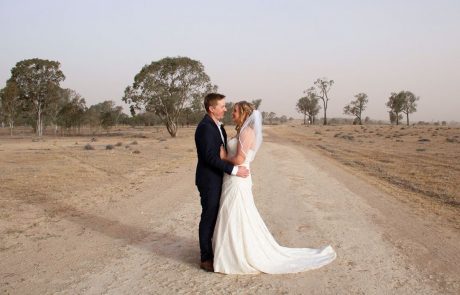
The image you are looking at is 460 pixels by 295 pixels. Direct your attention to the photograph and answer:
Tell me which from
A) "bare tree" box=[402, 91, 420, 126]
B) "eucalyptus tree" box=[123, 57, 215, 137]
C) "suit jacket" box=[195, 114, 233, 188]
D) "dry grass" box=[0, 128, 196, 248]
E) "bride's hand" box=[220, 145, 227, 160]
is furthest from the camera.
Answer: "bare tree" box=[402, 91, 420, 126]

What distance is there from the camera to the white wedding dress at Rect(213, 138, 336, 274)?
525cm

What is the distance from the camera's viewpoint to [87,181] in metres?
13.3

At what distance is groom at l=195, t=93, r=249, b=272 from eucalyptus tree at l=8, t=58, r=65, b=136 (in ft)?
185

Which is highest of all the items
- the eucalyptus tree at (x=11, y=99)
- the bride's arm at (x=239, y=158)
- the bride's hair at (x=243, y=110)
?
the eucalyptus tree at (x=11, y=99)

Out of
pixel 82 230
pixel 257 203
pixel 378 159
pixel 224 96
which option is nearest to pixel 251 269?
pixel 224 96

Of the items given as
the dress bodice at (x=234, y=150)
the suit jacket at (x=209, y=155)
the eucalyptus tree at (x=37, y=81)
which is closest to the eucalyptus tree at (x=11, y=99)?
the eucalyptus tree at (x=37, y=81)

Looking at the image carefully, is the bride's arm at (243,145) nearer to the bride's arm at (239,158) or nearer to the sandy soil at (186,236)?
the bride's arm at (239,158)

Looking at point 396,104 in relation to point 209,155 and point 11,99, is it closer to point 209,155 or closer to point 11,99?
point 11,99

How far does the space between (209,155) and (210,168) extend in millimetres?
261

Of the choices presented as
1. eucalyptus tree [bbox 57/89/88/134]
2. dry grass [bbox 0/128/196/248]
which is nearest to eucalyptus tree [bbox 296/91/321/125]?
eucalyptus tree [bbox 57/89/88/134]

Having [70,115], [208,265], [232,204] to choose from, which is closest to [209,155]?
[232,204]

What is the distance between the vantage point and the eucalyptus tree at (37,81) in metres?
56.4

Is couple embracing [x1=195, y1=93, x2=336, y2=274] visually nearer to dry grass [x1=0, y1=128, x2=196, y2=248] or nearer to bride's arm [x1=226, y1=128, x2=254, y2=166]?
bride's arm [x1=226, y1=128, x2=254, y2=166]

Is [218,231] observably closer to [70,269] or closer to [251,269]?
[251,269]
